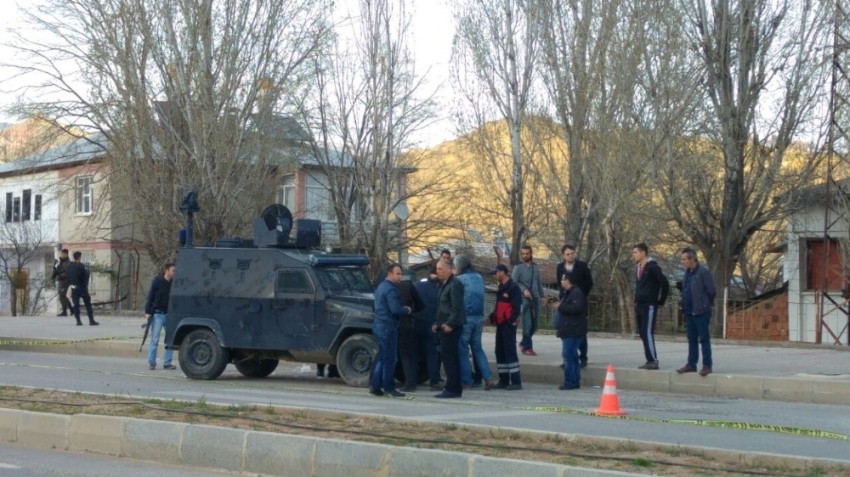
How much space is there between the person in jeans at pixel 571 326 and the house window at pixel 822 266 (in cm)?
1381

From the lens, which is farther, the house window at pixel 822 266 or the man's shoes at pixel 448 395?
the house window at pixel 822 266

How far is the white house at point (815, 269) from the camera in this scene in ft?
89.0

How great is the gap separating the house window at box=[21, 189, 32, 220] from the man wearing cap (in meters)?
43.0

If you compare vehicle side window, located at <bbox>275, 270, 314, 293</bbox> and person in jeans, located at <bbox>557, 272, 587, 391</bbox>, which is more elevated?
vehicle side window, located at <bbox>275, 270, 314, 293</bbox>

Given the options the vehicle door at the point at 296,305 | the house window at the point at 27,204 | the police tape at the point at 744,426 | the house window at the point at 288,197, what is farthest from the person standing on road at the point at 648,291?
the house window at the point at 27,204

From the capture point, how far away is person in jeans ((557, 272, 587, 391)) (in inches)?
593

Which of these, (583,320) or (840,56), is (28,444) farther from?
(840,56)

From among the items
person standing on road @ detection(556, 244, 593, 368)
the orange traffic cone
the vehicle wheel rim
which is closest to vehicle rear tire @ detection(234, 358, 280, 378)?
the vehicle wheel rim

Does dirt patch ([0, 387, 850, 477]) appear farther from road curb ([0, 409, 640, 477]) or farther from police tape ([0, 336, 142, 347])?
police tape ([0, 336, 142, 347])

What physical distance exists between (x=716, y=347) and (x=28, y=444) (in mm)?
12907

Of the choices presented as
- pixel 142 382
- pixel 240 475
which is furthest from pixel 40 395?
pixel 240 475

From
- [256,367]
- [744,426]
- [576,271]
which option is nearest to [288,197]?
[256,367]

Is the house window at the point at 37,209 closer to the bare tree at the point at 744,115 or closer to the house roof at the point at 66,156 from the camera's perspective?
the house roof at the point at 66,156

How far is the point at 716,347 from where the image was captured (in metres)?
20.2
